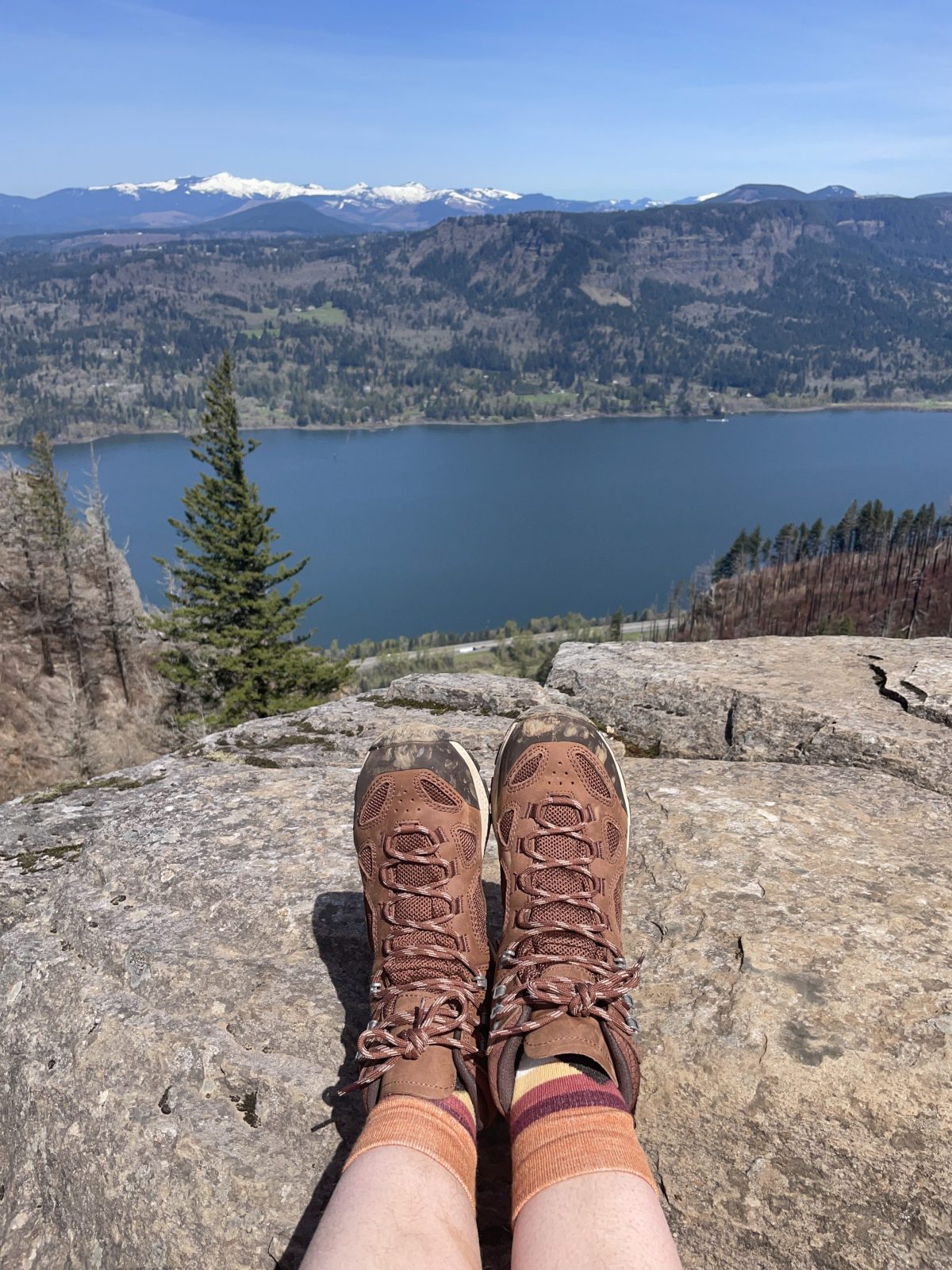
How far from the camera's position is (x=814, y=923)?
2.99m

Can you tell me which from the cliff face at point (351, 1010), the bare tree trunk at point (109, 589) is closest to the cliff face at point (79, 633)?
the bare tree trunk at point (109, 589)

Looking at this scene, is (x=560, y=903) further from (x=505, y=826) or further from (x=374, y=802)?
(x=374, y=802)

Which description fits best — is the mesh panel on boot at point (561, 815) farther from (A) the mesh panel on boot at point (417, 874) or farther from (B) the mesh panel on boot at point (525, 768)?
(A) the mesh panel on boot at point (417, 874)

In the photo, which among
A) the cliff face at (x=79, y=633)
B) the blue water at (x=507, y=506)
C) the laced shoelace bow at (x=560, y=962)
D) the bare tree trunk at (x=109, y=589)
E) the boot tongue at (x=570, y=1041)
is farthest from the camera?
the blue water at (x=507, y=506)

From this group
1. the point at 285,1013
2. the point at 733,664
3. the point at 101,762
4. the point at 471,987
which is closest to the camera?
the point at 471,987

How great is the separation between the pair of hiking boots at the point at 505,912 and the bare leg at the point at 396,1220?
272 mm

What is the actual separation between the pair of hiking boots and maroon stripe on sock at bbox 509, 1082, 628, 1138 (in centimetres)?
8

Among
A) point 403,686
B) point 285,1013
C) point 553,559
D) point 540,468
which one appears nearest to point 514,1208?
point 285,1013

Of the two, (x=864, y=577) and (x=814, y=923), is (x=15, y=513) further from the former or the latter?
(x=864, y=577)

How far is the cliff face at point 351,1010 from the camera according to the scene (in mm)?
2244

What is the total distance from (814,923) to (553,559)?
107 meters

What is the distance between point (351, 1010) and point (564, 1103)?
1016 mm

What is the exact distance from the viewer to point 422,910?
2.89 metres

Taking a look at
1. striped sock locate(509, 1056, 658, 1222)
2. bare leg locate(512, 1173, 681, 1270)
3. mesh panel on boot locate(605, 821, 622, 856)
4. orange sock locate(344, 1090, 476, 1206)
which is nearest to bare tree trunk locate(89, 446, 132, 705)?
mesh panel on boot locate(605, 821, 622, 856)
